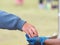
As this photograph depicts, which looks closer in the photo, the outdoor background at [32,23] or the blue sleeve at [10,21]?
the blue sleeve at [10,21]

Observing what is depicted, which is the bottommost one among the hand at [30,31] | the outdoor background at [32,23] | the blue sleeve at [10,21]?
the outdoor background at [32,23]

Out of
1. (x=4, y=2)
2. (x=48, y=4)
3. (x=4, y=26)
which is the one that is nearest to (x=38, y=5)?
(x=48, y=4)

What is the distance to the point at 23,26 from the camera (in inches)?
32.8

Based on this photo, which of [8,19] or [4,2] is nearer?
[8,19]

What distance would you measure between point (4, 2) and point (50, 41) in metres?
4.98

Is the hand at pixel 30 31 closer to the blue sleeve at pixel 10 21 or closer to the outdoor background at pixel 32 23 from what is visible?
the blue sleeve at pixel 10 21

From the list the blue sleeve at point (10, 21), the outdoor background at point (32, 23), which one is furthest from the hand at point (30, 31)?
the outdoor background at point (32, 23)

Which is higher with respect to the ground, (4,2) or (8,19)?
(8,19)

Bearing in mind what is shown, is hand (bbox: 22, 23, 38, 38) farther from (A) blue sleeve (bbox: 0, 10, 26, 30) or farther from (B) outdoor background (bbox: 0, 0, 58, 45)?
(B) outdoor background (bbox: 0, 0, 58, 45)

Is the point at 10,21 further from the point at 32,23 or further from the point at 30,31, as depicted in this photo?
the point at 32,23

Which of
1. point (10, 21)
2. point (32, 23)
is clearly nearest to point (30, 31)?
point (10, 21)

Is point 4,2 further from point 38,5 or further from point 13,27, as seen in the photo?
point 13,27

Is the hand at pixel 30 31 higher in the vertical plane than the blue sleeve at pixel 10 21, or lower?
lower

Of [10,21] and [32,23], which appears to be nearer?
[10,21]
